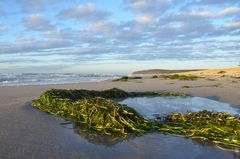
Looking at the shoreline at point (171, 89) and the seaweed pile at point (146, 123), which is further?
the shoreline at point (171, 89)

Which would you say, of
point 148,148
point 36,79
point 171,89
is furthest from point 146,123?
point 36,79

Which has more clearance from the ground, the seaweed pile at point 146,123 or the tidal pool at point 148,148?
the seaweed pile at point 146,123

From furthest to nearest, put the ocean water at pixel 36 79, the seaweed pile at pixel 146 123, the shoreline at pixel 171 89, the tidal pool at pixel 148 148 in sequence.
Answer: the ocean water at pixel 36 79
the shoreline at pixel 171 89
the seaweed pile at pixel 146 123
the tidal pool at pixel 148 148

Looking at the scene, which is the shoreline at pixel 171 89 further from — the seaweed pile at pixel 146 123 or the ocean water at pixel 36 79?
the ocean water at pixel 36 79

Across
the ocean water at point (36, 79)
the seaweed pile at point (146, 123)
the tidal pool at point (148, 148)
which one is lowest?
the tidal pool at point (148, 148)

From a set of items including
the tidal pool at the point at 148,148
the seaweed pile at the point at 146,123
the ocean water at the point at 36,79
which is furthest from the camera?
the ocean water at the point at 36,79

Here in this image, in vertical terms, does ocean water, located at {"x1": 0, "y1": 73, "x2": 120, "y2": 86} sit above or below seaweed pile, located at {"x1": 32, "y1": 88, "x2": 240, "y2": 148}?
above

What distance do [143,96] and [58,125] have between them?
3.64 m

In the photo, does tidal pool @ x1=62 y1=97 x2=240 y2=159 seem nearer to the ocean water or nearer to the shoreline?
the shoreline

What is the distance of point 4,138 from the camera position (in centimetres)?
328

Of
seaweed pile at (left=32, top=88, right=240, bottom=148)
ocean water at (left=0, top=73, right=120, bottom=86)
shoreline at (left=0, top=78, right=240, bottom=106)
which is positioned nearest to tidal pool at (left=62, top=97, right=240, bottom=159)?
seaweed pile at (left=32, top=88, right=240, bottom=148)

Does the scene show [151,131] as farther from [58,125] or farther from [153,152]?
[58,125]

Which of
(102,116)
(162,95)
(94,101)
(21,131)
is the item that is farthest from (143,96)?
(21,131)

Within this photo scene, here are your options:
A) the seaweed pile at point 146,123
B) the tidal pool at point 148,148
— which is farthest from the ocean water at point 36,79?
the tidal pool at point 148,148
